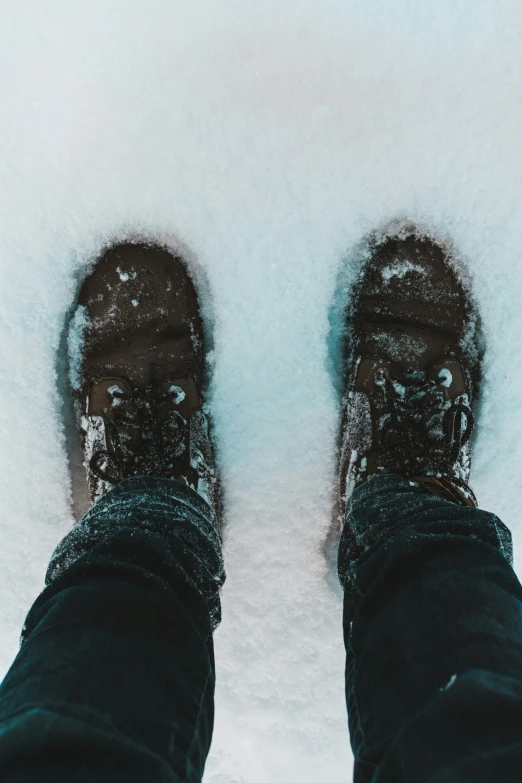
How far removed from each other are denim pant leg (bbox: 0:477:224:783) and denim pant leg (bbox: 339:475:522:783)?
211 mm

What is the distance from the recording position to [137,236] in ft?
3.49

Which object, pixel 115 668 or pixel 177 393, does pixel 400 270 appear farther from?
pixel 115 668

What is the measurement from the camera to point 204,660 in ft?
2.22

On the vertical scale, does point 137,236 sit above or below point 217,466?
above

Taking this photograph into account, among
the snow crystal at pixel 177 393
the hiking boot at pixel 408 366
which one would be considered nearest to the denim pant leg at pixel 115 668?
the snow crystal at pixel 177 393

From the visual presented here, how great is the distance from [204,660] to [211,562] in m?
0.18

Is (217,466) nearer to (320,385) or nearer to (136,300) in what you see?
(320,385)

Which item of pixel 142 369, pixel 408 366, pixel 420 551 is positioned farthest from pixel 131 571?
pixel 408 366

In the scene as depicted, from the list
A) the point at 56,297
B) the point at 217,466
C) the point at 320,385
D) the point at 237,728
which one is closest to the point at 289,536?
the point at 217,466

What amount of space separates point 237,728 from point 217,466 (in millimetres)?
642

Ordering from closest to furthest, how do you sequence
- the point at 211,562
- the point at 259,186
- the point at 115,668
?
the point at 115,668
the point at 211,562
the point at 259,186

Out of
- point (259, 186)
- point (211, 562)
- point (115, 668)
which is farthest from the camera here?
point (259, 186)

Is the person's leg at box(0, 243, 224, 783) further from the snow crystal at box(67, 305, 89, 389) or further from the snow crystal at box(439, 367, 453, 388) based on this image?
the snow crystal at box(439, 367, 453, 388)

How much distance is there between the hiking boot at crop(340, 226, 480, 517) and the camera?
105 cm
